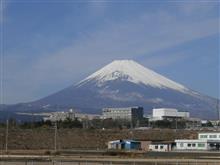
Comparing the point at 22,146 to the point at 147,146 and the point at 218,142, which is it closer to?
the point at 147,146

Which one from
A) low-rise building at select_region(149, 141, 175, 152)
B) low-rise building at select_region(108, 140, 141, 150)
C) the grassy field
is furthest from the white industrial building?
the grassy field

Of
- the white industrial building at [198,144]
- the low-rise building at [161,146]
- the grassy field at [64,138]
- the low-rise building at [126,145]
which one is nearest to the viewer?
the low-rise building at [161,146]

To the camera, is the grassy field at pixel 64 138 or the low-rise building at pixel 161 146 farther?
the grassy field at pixel 64 138

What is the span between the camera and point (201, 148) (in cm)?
10088

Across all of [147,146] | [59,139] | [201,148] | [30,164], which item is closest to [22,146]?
[59,139]

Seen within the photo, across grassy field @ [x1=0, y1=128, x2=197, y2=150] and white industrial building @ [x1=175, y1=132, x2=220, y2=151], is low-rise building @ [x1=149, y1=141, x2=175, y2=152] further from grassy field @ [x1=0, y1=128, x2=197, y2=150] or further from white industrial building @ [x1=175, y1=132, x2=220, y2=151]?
grassy field @ [x1=0, y1=128, x2=197, y2=150]

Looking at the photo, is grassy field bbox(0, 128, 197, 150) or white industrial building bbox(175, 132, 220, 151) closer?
white industrial building bbox(175, 132, 220, 151)

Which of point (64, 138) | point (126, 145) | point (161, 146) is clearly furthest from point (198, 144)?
point (64, 138)

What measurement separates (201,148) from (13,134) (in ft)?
127

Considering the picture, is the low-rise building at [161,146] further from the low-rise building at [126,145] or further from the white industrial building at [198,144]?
the low-rise building at [126,145]

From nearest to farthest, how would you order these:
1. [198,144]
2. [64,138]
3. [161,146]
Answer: [161,146]
[198,144]
[64,138]

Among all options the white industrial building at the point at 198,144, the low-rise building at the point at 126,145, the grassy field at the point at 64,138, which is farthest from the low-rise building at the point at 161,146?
the grassy field at the point at 64,138

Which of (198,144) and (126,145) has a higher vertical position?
(198,144)

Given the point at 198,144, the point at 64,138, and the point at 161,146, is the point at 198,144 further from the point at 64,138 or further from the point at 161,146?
the point at 64,138
